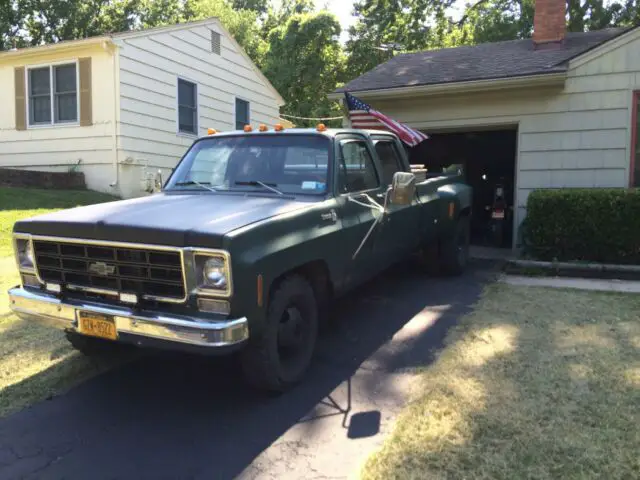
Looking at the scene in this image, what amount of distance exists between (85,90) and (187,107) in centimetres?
291

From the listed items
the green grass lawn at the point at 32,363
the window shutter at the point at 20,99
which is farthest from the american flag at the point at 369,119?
the window shutter at the point at 20,99

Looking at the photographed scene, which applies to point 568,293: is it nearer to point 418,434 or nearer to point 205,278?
point 418,434

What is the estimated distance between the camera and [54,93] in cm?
1286

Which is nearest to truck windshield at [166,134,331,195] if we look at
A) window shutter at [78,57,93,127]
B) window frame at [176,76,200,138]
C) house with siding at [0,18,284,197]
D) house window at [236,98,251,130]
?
house with siding at [0,18,284,197]

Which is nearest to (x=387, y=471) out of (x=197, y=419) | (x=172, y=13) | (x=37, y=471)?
(x=197, y=419)

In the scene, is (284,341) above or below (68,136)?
below

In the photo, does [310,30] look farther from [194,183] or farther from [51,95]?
[194,183]

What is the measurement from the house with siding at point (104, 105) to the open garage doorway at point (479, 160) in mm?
6396

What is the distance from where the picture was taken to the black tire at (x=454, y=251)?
7.14 metres

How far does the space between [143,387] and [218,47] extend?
13459 millimetres

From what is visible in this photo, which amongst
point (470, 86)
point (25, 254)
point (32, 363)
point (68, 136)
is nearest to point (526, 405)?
point (25, 254)

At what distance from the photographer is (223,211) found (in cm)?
371

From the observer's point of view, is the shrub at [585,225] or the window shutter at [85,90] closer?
the shrub at [585,225]

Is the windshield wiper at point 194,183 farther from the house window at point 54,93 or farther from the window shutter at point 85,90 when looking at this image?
the house window at point 54,93
